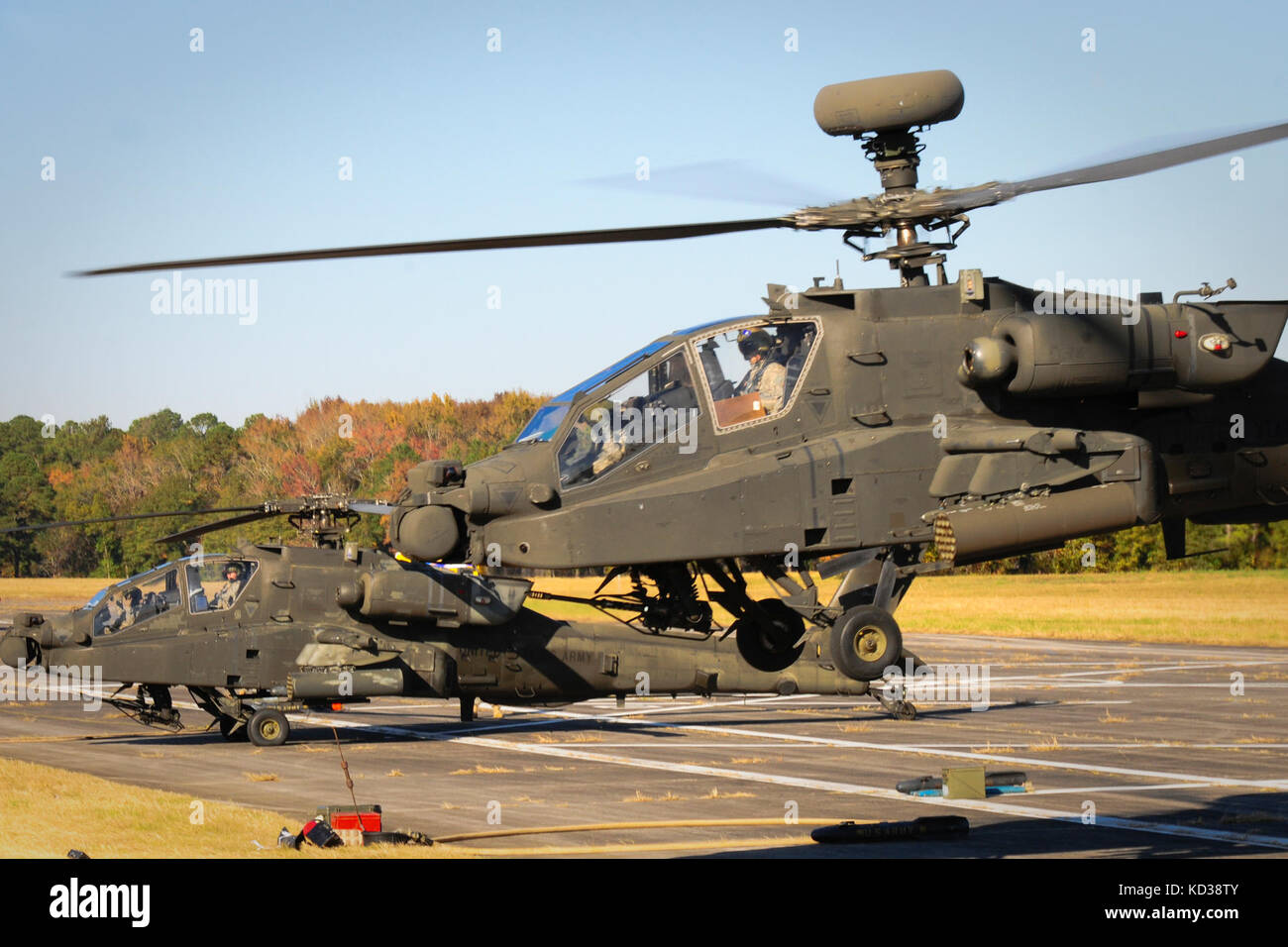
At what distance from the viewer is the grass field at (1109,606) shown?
157 ft

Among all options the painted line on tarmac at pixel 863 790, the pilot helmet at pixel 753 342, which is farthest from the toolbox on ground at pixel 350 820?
the pilot helmet at pixel 753 342

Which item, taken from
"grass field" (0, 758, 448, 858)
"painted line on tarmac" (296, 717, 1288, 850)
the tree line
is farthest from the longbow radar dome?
the tree line

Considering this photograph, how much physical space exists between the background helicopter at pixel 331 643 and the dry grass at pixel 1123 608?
Result: 18597mm

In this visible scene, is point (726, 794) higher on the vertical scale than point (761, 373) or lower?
lower

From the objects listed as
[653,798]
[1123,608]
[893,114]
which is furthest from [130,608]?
[1123,608]

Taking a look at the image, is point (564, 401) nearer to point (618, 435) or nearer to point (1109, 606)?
point (618, 435)

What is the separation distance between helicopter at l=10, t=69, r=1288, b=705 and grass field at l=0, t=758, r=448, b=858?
18.8ft

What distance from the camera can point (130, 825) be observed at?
15156 millimetres

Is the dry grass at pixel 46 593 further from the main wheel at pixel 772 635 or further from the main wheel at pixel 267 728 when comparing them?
the main wheel at pixel 772 635

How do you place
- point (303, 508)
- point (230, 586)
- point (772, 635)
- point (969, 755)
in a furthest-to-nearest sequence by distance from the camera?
point (230, 586) → point (969, 755) → point (303, 508) → point (772, 635)

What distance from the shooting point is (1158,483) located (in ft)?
31.4

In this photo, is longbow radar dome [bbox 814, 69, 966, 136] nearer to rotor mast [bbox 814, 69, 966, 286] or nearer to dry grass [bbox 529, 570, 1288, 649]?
rotor mast [bbox 814, 69, 966, 286]

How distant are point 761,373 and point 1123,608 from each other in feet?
156
